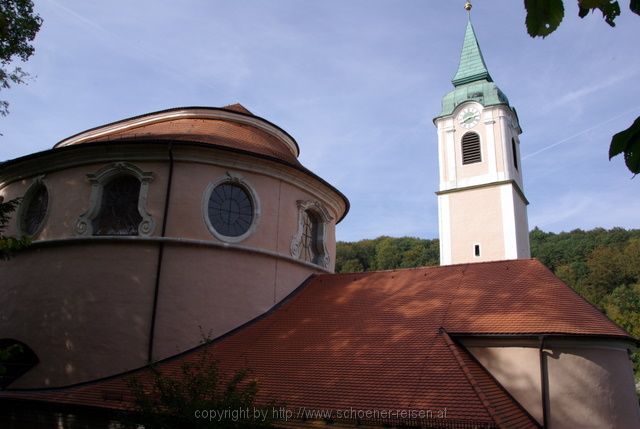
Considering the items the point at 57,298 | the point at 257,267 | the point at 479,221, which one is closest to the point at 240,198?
the point at 257,267

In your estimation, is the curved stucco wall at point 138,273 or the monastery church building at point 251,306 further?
the curved stucco wall at point 138,273

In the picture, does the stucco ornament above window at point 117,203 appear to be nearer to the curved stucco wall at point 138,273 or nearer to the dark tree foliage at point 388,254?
the curved stucco wall at point 138,273

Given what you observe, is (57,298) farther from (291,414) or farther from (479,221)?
(479,221)

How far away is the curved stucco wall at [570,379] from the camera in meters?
9.41

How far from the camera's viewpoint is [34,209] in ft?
45.7

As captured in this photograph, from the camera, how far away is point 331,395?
8.68 meters

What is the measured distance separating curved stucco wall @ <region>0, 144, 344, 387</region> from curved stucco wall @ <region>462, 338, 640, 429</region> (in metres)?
5.89

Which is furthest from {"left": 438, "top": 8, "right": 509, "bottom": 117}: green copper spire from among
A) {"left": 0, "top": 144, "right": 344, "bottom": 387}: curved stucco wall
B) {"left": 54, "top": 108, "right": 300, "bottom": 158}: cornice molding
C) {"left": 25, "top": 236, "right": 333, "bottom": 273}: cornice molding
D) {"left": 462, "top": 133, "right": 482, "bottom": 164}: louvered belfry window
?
{"left": 25, "top": 236, "right": 333, "bottom": 273}: cornice molding

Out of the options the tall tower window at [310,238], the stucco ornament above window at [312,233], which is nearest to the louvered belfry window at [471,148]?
the stucco ornament above window at [312,233]

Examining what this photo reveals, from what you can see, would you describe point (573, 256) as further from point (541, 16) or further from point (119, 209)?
point (541, 16)

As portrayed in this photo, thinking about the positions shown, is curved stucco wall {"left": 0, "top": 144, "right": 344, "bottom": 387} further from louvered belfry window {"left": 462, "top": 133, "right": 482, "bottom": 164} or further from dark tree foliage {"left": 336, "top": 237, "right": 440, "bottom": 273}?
dark tree foliage {"left": 336, "top": 237, "right": 440, "bottom": 273}

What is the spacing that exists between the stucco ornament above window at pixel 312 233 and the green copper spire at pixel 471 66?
61.5 feet

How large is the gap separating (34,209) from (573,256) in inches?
2797

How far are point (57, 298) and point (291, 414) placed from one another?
696 cm
